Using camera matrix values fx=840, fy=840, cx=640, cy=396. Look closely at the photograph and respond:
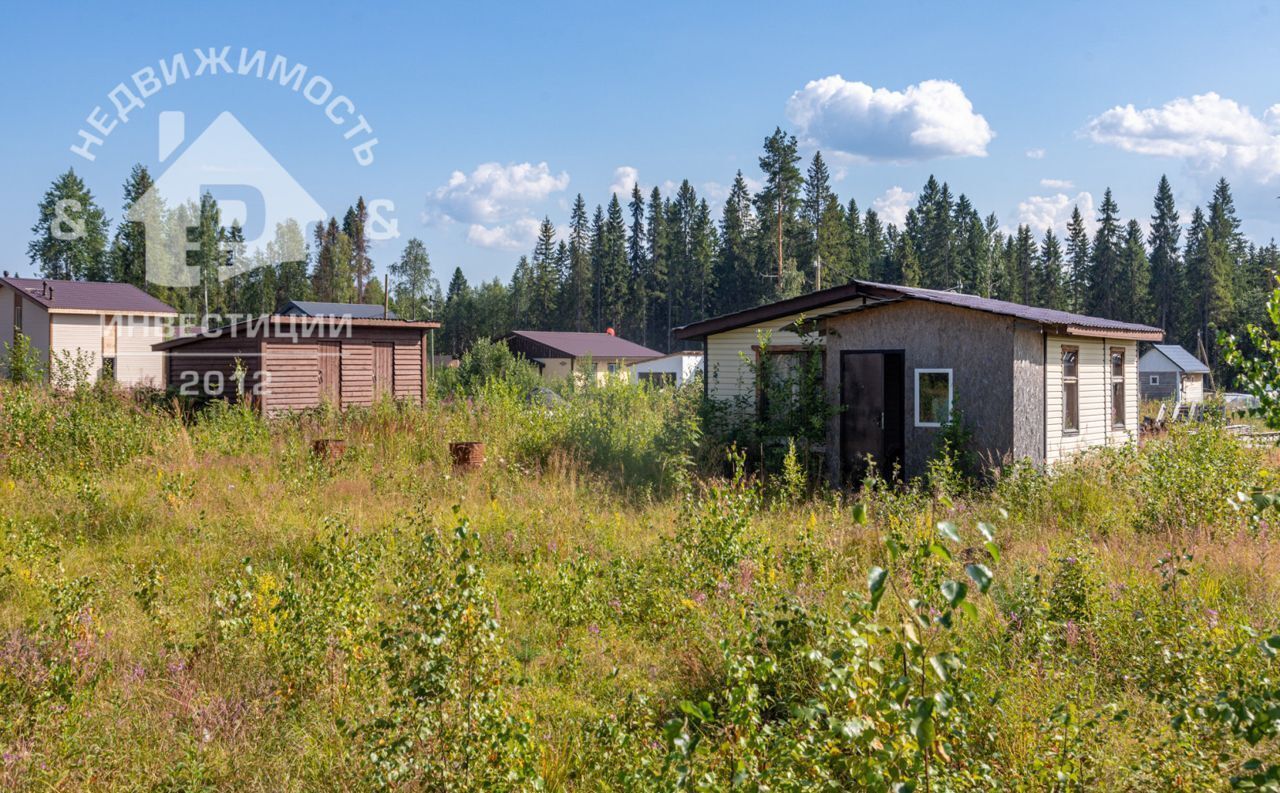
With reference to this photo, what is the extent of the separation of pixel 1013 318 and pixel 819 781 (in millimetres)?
9294

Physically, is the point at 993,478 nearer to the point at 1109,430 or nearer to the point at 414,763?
the point at 1109,430

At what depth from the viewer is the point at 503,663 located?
4.26 metres

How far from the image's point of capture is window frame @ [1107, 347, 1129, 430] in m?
14.6

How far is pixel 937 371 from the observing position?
39.5 ft

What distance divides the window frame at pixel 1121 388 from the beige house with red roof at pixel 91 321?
32.2 meters

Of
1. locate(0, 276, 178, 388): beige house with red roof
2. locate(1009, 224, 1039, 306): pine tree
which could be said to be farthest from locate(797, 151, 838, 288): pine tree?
locate(0, 276, 178, 388): beige house with red roof

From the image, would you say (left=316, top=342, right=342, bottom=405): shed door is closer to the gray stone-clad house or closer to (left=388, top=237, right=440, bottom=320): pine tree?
the gray stone-clad house

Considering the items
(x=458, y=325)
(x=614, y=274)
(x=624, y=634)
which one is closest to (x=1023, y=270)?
(x=614, y=274)

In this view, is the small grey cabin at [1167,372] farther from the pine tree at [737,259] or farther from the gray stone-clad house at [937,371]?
the gray stone-clad house at [937,371]

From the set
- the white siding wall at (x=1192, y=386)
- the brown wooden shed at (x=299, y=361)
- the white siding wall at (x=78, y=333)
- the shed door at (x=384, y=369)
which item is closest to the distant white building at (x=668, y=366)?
the shed door at (x=384, y=369)

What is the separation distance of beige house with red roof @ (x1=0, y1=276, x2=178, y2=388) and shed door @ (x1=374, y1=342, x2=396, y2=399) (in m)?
17.4

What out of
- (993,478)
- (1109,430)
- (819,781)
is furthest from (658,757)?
(1109,430)

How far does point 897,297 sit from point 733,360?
3.50 metres

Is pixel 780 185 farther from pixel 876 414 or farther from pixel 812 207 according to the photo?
pixel 876 414
